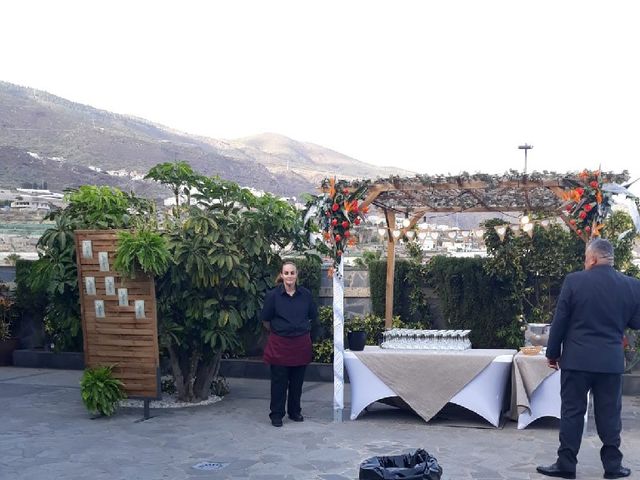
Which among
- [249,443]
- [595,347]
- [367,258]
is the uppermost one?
[367,258]

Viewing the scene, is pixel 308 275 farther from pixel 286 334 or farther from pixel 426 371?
pixel 426 371

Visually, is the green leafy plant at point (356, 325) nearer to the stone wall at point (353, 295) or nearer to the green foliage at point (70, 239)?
the stone wall at point (353, 295)

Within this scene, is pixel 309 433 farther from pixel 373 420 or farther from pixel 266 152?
pixel 266 152

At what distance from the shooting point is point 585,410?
19.6 ft

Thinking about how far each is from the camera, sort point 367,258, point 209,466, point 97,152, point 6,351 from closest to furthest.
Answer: point 209,466
point 367,258
point 6,351
point 97,152

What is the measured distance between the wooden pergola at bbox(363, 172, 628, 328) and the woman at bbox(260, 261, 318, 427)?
126cm

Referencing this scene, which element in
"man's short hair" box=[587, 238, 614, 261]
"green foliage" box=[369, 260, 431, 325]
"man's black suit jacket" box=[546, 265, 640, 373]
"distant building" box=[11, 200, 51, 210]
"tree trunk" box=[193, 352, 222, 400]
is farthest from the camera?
"distant building" box=[11, 200, 51, 210]

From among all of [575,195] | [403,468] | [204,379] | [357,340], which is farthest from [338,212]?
[403,468]

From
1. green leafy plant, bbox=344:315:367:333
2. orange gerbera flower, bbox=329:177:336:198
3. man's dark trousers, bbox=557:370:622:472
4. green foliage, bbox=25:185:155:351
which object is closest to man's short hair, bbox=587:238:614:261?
man's dark trousers, bbox=557:370:622:472

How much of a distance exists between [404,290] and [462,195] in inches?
96.9

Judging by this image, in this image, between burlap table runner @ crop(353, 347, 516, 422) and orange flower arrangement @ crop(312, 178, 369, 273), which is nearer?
burlap table runner @ crop(353, 347, 516, 422)

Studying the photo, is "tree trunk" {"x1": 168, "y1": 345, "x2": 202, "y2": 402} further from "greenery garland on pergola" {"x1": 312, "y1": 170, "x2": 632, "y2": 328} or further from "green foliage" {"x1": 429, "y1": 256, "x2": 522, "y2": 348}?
"green foliage" {"x1": 429, "y1": 256, "x2": 522, "y2": 348}

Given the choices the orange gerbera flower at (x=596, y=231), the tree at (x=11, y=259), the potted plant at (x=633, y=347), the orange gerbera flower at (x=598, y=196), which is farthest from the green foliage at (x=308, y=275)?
the tree at (x=11, y=259)

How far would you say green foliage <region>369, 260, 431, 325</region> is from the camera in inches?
441
